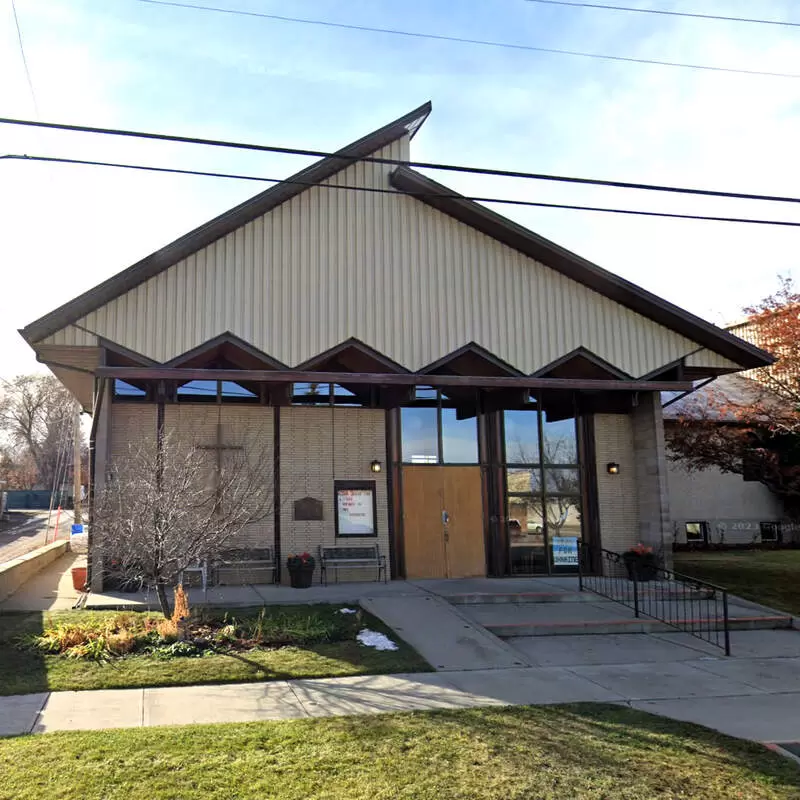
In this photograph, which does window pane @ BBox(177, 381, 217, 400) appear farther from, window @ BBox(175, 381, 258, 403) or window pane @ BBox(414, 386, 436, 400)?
window pane @ BBox(414, 386, 436, 400)

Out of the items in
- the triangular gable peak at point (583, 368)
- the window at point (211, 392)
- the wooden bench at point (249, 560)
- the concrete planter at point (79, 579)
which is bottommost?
the concrete planter at point (79, 579)

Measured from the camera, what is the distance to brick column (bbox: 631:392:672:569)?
18062 mm

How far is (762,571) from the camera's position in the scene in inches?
792

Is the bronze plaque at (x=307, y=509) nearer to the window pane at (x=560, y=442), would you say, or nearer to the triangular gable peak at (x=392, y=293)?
the triangular gable peak at (x=392, y=293)

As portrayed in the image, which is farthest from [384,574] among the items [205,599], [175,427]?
[175,427]

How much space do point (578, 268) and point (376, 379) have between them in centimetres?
556

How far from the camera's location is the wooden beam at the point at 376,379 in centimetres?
1515

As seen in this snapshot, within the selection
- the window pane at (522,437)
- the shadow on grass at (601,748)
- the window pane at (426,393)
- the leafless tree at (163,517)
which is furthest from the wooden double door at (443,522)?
the shadow on grass at (601,748)

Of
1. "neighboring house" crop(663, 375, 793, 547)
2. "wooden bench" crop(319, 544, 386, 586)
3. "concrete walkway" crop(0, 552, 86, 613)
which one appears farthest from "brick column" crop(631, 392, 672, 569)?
"concrete walkway" crop(0, 552, 86, 613)

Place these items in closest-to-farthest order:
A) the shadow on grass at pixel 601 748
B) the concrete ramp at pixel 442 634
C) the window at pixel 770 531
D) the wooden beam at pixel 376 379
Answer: the shadow on grass at pixel 601 748
the concrete ramp at pixel 442 634
the wooden beam at pixel 376 379
the window at pixel 770 531

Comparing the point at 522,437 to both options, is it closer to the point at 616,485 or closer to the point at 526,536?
the point at 526,536

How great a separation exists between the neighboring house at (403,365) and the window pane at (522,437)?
4cm

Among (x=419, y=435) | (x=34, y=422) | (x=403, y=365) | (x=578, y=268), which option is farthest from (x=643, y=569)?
(x=34, y=422)

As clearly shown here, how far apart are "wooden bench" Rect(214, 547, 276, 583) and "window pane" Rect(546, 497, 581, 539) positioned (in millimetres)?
6603
